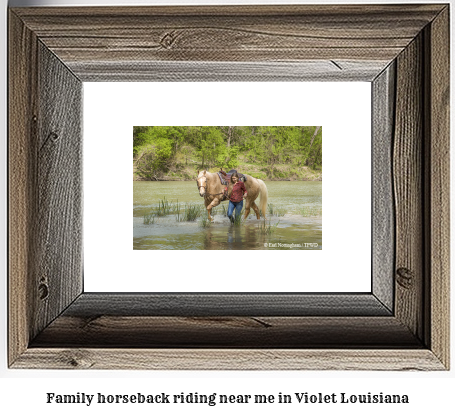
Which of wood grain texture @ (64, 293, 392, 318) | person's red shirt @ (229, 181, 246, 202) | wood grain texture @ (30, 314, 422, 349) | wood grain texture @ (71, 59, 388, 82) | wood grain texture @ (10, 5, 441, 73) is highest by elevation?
wood grain texture @ (10, 5, 441, 73)

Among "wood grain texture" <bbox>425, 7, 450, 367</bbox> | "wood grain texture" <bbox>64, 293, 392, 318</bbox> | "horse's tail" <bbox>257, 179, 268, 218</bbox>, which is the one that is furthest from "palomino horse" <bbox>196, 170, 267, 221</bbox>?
"wood grain texture" <bbox>425, 7, 450, 367</bbox>

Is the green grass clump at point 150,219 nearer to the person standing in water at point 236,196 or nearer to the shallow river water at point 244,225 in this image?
the shallow river water at point 244,225

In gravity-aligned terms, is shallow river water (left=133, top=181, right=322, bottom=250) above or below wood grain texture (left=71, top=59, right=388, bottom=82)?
below

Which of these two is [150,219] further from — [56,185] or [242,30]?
[242,30]

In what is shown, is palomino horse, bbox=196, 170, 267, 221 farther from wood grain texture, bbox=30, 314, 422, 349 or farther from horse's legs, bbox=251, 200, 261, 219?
wood grain texture, bbox=30, 314, 422, 349
